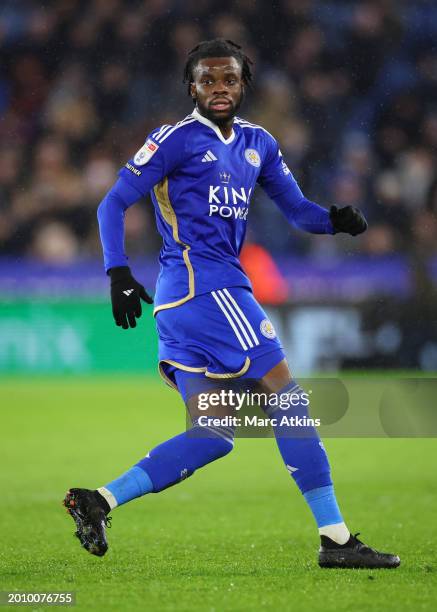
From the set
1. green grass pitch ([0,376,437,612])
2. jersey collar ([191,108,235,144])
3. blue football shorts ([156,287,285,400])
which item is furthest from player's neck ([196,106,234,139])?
green grass pitch ([0,376,437,612])

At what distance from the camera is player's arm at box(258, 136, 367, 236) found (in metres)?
4.63

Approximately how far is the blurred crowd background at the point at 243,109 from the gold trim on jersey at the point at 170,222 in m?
9.12

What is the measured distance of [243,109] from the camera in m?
14.6

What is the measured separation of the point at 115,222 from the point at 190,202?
1.00ft

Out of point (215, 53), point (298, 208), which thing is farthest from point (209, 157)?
point (298, 208)

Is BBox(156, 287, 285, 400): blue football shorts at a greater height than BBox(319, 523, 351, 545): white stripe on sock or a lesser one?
greater

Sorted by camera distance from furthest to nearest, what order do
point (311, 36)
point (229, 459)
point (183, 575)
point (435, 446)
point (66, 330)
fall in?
point (311, 36)
point (66, 330)
point (435, 446)
point (229, 459)
point (183, 575)

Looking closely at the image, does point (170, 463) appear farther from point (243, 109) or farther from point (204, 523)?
point (243, 109)

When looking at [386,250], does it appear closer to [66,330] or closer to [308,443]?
[66,330]

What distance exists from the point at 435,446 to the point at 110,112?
7786mm

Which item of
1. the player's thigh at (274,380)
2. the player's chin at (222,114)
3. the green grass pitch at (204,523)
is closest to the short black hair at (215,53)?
the player's chin at (222,114)

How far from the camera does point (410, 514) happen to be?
A: 19.3 feet

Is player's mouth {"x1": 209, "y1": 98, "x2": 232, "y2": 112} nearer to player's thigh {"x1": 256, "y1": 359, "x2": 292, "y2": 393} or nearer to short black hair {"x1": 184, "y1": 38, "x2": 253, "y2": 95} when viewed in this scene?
short black hair {"x1": 184, "y1": 38, "x2": 253, "y2": 95}

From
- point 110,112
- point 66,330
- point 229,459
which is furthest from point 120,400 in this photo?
point 110,112
